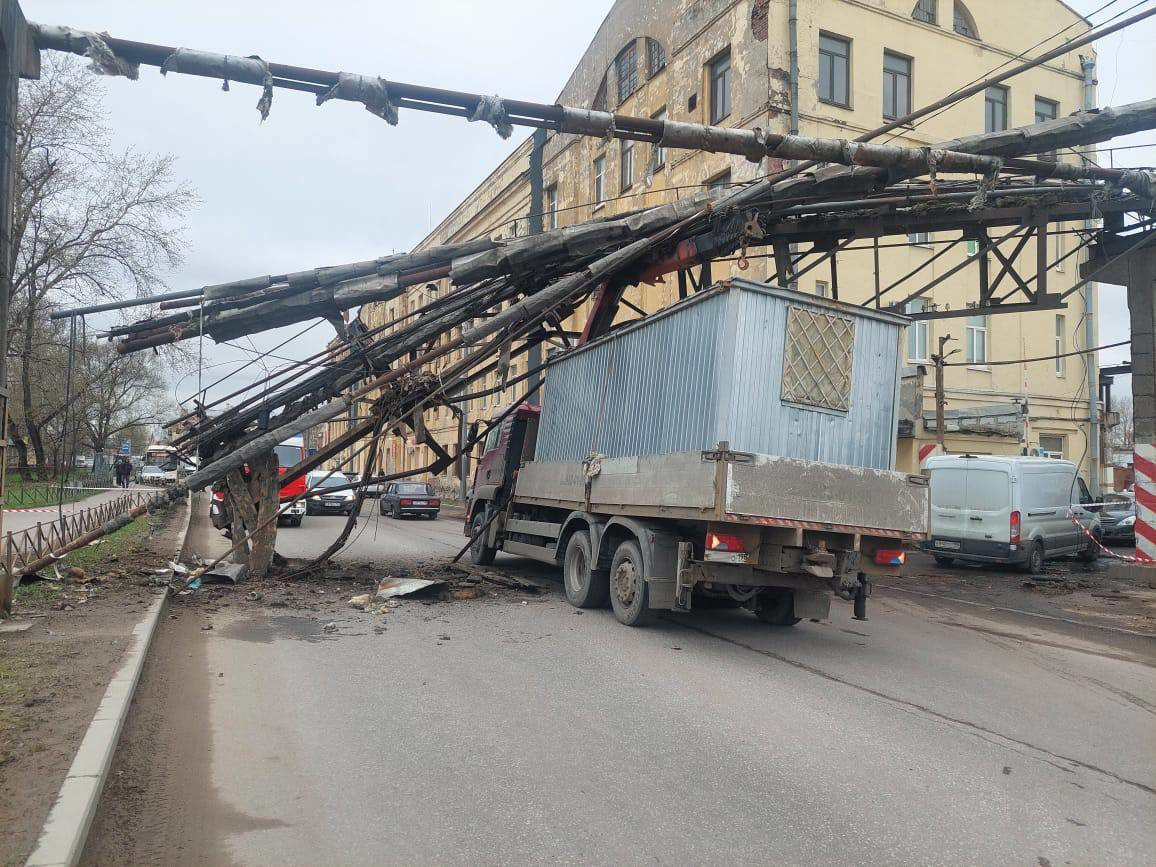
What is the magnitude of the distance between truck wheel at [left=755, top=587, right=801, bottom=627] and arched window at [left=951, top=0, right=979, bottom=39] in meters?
22.4

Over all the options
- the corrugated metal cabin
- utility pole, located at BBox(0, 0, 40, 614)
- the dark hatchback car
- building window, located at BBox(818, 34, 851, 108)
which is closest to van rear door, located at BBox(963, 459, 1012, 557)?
the corrugated metal cabin

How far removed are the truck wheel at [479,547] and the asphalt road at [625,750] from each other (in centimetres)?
505

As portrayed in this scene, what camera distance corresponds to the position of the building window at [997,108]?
25.1m

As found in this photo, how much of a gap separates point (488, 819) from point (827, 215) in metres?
10.6

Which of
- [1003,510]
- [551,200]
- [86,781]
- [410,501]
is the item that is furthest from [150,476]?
[86,781]

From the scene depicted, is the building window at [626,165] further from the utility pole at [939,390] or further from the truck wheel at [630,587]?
the truck wheel at [630,587]

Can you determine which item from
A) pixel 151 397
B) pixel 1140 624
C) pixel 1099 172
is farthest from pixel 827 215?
pixel 151 397

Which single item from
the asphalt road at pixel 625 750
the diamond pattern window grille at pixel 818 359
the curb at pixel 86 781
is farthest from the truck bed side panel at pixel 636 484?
the curb at pixel 86 781

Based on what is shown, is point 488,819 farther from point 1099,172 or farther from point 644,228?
point 1099,172

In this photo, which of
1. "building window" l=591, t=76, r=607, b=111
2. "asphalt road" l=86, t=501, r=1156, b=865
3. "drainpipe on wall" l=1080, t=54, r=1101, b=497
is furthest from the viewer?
"building window" l=591, t=76, r=607, b=111

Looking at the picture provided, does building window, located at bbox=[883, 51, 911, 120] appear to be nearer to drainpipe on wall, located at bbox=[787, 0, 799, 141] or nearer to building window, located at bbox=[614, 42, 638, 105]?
drainpipe on wall, located at bbox=[787, 0, 799, 141]

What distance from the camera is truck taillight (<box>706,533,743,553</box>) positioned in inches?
305

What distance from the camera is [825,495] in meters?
7.96

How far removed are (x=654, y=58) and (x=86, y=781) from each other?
26.8 meters
